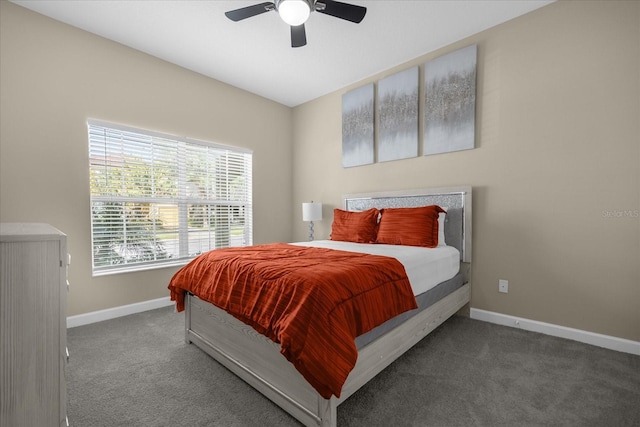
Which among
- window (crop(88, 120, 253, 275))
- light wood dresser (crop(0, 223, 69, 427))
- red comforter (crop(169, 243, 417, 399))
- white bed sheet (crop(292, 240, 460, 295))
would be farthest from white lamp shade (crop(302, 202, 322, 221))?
light wood dresser (crop(0, 223, 69, 427))

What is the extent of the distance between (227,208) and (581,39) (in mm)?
4042

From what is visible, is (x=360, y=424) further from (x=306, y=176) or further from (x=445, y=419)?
(x=306, y=176)

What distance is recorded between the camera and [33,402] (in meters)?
1.06

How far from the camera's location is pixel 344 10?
2086 millimetres

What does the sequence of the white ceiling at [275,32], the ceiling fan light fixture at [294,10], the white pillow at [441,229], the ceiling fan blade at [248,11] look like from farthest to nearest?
the white pillow at [441,229]
the white ceiling at [275,32]
the ceiling fan blade at [248,11]
the ceiling fan light fixture at [294,10]

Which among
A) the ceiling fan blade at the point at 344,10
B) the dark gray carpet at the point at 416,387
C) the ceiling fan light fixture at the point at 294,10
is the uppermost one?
the ceiling fan blade at the point at 344,10

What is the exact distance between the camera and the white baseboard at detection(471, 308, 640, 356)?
7.01 feet

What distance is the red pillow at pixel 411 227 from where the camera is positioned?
A: 2.72 m

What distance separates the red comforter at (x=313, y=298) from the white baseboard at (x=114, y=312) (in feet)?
4.71

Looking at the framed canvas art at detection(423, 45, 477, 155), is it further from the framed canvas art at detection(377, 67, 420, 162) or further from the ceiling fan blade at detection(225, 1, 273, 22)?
the ceiling fan blade at detection(225, 1, 273, 22)

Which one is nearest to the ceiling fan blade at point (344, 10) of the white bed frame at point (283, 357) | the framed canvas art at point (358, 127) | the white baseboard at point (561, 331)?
the framed canvas art at point (358, 127)

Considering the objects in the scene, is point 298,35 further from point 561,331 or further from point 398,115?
point 561,331

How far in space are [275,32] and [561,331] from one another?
12.3 feet

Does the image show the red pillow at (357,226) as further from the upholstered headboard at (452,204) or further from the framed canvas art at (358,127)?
the framed canvas art at (358,127)
